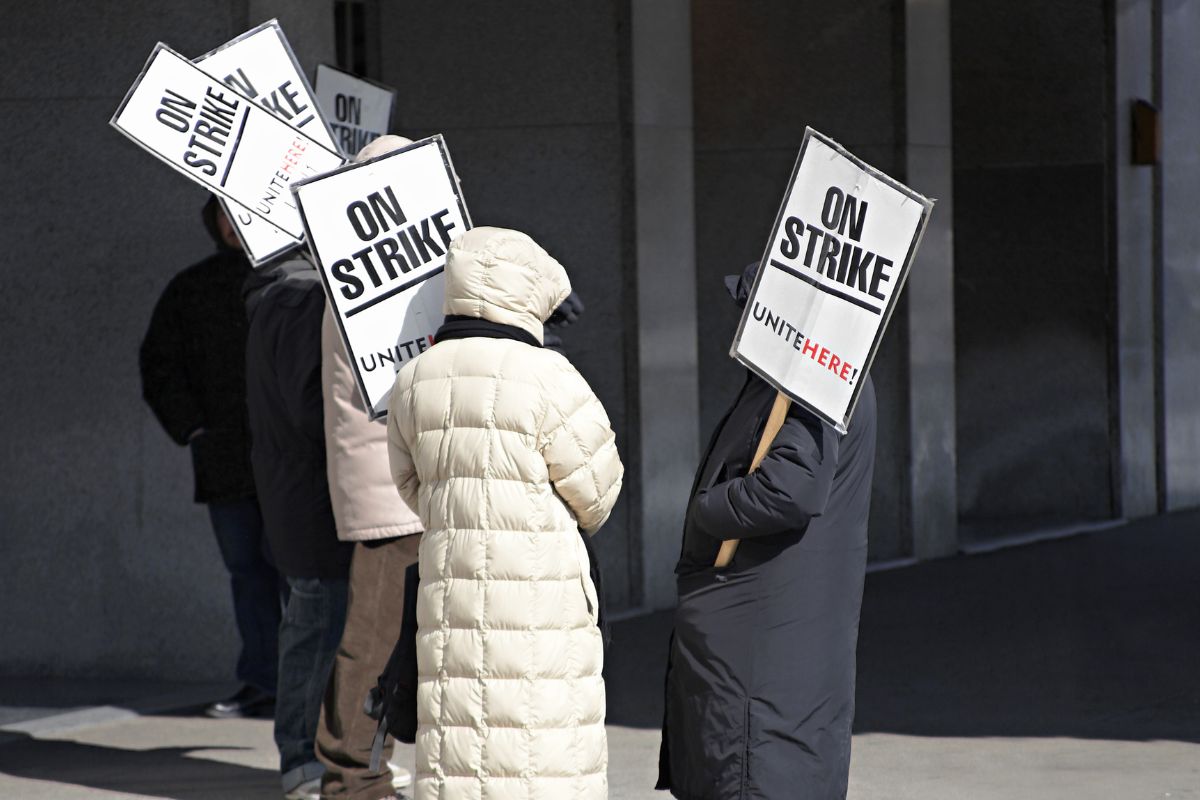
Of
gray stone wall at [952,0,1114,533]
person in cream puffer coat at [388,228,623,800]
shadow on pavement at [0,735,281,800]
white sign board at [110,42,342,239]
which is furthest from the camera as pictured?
gray stone wall at [952,0,1114,533]

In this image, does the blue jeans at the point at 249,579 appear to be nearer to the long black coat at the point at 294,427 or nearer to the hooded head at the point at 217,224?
the hooded head at the point at 217,224

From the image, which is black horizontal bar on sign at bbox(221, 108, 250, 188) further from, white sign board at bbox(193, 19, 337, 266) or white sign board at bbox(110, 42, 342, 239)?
white sign board at bbox(193, 19, 337, 266)

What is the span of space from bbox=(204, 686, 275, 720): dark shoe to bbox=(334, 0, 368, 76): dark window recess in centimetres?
407

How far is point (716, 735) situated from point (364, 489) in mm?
1480

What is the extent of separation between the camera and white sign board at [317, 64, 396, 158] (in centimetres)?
673

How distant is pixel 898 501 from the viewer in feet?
35.3

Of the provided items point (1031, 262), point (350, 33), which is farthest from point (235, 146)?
point (1031, 262)

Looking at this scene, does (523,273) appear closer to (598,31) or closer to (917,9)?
(598,31)

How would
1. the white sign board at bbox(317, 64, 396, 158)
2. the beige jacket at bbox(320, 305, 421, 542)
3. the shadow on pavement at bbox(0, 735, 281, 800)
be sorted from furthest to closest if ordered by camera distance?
1. the white sign board at bbox(317, 64, 396, 158)
2. the shadow on pavement at bbox(0, 735, 281, 800)
3. the beige jacket at bbox(320, 305, 421, 542)

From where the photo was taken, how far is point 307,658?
18.6 ft

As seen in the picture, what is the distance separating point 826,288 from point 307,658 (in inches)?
84.4

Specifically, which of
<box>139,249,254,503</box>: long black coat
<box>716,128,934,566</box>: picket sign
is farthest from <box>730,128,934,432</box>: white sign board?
<box>139,249,254,503</box>: long black coat

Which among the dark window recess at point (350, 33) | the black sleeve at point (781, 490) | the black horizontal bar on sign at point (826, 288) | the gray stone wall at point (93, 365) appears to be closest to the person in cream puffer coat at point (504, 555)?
the black sleeve at point (781, 490)

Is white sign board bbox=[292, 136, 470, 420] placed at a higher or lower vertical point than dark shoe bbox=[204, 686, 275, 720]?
higher
